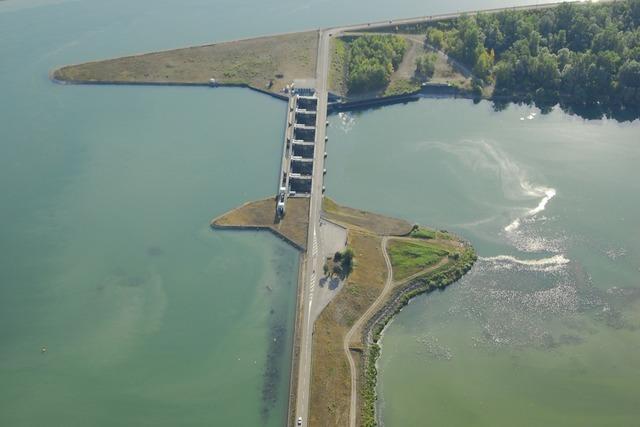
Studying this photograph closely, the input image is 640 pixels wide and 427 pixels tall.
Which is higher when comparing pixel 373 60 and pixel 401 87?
pixel 373 60

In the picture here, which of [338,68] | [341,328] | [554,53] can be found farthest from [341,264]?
[554,53]

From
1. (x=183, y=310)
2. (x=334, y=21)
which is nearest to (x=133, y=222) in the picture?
(x=183, y=310)

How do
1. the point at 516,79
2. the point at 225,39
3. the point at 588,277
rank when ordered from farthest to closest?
the point at 225,39, the point at 516,79, the point at 588,277

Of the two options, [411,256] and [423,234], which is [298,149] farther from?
[411,256]

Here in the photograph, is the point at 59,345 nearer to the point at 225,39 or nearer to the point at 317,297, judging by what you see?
the point at 317,297

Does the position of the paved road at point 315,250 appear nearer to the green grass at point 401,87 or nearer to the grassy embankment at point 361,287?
the grassy embankment at point 361,287

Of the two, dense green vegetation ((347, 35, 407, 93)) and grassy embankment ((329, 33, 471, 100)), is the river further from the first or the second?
dense green vegetation ((347, 35, 407, 93))
